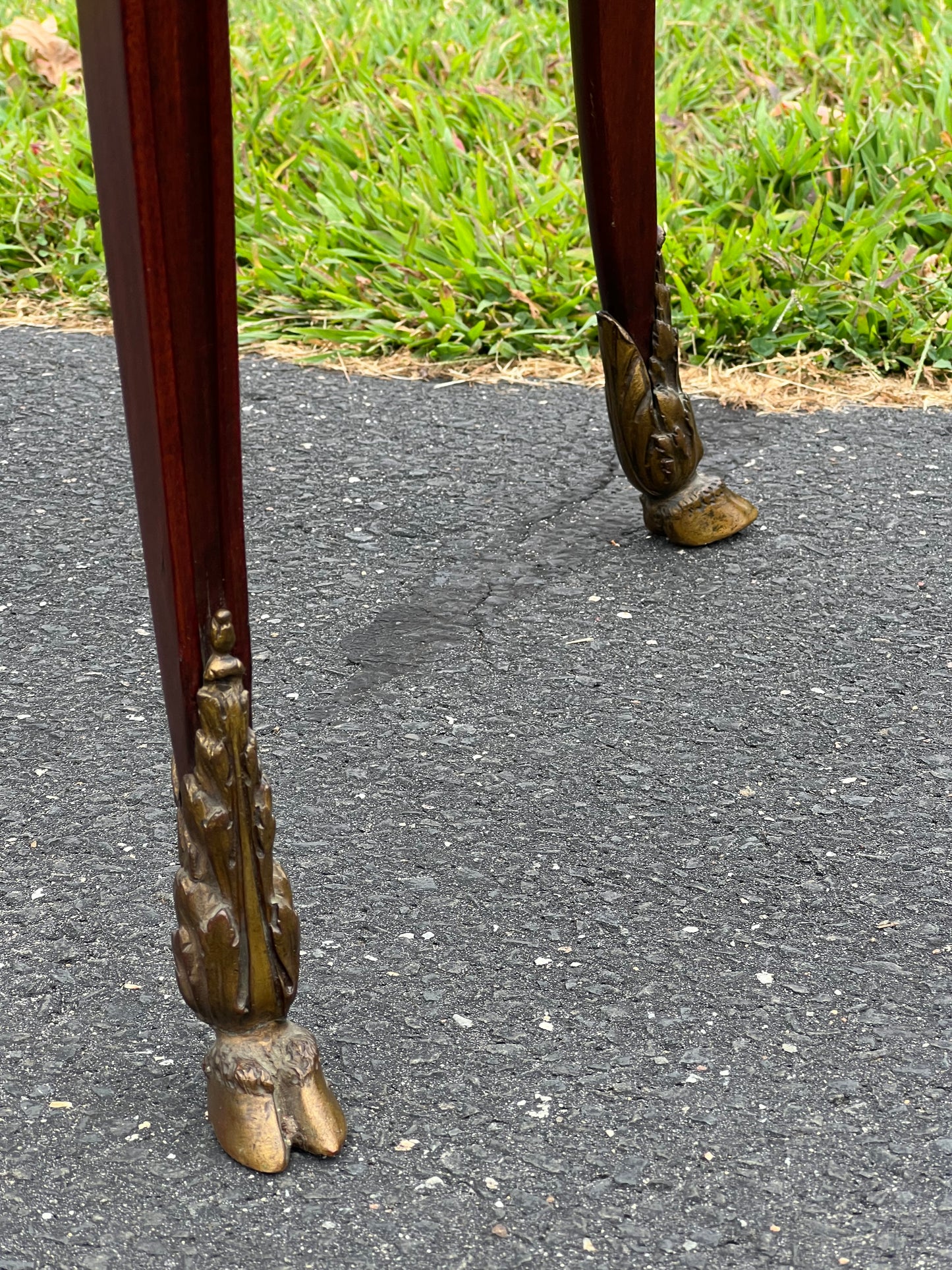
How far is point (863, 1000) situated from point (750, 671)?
0.57 meters

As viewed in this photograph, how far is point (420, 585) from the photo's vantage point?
204cm

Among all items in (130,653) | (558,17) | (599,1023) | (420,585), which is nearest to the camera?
(599,1023)

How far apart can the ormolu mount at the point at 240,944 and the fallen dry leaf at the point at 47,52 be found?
3248mm

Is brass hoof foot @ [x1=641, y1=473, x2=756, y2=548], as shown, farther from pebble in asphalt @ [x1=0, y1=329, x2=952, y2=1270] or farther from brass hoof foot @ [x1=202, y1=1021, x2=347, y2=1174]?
brass hoof foot @ [x1=202, y1=1021, x2=347, y2=1174]

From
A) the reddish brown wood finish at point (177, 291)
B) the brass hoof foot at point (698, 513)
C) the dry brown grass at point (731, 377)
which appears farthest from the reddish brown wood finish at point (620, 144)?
the reddish brown wood finish at point (177, 291)

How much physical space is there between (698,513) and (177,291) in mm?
1165

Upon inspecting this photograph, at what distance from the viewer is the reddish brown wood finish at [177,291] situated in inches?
37.9

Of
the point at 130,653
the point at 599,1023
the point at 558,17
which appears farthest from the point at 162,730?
the point at 558,17

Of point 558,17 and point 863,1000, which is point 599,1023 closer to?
point 863,1000

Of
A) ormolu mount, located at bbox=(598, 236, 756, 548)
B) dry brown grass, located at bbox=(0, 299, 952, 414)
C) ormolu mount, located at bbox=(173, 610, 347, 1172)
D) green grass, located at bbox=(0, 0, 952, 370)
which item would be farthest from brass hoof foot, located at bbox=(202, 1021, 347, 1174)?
green grass, located at bbox=(0, 0, 952, 370)

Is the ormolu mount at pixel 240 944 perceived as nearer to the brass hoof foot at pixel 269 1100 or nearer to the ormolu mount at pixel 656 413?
the brass hoof foot at pixel 269 1100

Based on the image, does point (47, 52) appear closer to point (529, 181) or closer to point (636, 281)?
point (529, 181)

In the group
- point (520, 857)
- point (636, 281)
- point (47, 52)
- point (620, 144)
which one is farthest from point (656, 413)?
point (47, 52)

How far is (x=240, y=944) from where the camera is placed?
1.13 m
